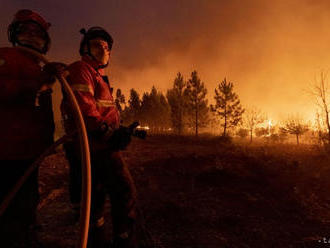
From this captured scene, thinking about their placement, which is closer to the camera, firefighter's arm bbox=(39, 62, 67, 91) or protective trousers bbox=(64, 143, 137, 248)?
firefighter's arm bbox=(39, 62, 67, 91)

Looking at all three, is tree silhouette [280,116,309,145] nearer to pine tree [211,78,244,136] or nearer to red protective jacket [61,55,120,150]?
pine tree [211,78,244,136]

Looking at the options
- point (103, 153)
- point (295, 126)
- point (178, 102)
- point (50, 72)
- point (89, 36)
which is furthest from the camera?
point (178, 102)

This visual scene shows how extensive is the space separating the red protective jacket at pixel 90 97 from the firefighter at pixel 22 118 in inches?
9.3

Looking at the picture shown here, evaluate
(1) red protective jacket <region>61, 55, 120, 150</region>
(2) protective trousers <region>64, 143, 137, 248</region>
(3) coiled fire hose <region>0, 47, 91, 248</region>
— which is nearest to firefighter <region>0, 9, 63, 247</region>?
(3) coiled fire hose <region>0, 47, 91, 248</region>

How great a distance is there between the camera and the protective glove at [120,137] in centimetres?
222

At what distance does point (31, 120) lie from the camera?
2.12 metres

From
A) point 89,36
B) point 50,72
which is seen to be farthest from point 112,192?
point 89,36

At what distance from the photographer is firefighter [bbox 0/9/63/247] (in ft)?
6.37

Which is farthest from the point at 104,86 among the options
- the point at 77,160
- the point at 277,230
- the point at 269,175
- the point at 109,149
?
the point at 269,175

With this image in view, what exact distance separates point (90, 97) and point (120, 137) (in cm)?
57

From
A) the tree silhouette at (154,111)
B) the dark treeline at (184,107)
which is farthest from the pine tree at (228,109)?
the tree silhouette at (154,111)

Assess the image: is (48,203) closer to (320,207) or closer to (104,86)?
(104,86)

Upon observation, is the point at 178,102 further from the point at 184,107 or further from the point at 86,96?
the point at 86,96

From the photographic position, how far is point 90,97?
7.39ft
